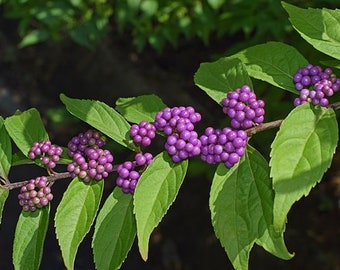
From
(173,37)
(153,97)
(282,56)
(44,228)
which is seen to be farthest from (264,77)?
(173,37)

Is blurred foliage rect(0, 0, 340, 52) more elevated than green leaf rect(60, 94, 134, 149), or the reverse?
green leaf rect(60, 94, 134, 149)

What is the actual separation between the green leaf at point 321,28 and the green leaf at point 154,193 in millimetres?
413

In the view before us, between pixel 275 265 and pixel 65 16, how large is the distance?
1920 millimetres

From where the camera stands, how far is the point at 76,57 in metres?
5.07

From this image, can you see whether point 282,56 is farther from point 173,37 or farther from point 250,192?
point 173,37

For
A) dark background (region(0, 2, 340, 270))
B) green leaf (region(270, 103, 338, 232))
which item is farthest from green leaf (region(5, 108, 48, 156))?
dark background (region(0, 2, 340, 270))

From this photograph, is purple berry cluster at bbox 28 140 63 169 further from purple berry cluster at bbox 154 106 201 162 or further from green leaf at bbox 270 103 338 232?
green leaf at bbox 270 103 338 232

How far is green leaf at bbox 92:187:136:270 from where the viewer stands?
1538mm

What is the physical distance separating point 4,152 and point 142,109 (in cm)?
39

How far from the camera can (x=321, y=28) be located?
1526 mm

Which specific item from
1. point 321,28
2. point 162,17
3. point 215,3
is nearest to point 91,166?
point 321,28

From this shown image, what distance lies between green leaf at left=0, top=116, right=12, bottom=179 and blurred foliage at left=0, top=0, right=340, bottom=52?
1671 millimetres

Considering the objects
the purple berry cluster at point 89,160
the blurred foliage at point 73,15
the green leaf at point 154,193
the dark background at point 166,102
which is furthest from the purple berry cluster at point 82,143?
the blurred foliage at point 73,15

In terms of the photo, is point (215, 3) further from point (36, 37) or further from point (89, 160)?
point (89, 160)
